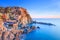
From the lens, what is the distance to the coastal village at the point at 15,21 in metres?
2.40

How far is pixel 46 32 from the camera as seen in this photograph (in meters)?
2.50

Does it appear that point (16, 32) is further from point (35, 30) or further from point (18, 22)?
point (35, 30)

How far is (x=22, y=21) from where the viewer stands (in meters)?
2.46

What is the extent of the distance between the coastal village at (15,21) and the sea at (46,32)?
111 mm

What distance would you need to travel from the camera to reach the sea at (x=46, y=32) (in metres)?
2.47

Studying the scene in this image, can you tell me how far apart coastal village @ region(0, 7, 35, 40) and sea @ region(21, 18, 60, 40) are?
111 millimetres

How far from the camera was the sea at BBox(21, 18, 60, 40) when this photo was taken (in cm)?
247

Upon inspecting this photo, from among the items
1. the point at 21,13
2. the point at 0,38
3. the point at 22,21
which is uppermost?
the point at 21,13

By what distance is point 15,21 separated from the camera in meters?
2.46

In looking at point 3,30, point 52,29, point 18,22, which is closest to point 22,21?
point 18,22

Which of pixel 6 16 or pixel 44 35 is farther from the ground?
pixel 6 16

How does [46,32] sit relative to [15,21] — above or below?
below

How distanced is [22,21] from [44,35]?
1.76 feet

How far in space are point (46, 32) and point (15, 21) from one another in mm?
677
